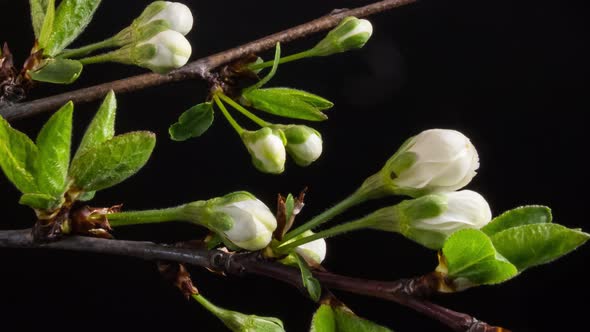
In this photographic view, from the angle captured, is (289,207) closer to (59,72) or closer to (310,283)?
(310,283)

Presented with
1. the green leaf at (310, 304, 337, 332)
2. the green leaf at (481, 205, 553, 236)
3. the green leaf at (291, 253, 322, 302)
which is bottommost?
the green leaf at (310, 304, 337, 332)

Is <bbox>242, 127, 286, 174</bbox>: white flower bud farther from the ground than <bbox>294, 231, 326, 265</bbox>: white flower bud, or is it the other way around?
<bbox>242, 127, 286, 174</bbox>: white flower bud

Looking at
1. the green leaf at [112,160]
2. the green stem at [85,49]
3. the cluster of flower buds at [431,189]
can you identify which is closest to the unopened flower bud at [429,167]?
the cluster of flower buds at [431,189]

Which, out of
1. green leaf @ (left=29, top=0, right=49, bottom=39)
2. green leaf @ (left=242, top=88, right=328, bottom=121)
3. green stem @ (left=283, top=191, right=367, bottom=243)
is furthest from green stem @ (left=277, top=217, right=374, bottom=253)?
green leaf @ (left=29, top=0, right=49, bottom=39)

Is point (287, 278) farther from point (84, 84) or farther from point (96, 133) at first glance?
point (84, 84)

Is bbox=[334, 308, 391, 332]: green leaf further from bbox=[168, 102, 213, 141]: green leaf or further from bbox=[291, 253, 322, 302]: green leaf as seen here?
bbox=[168, 102, 213, 141]: green leaf

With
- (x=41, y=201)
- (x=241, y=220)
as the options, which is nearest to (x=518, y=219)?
(x=241, y=220)

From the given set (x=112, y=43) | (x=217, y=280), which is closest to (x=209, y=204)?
(x=112, y=43)
